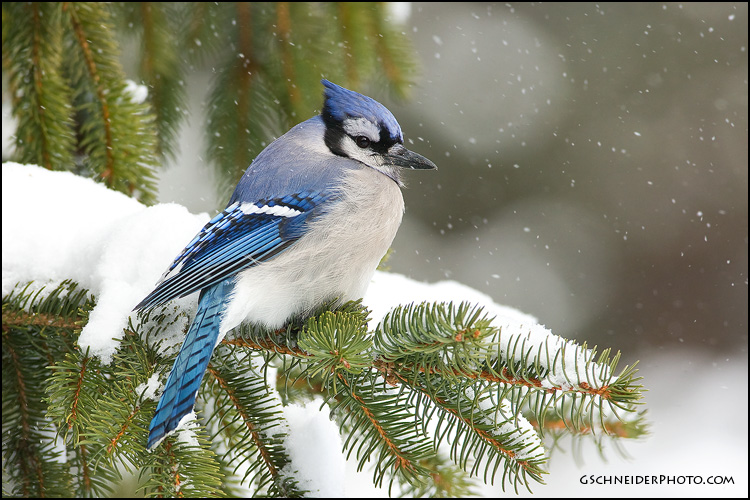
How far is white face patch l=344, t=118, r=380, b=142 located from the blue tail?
2.23ft

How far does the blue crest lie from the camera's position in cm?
196

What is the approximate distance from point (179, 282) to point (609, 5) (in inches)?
195

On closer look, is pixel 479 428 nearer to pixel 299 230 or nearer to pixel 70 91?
pixel 299 230

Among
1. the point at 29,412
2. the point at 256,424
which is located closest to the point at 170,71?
the point at 29,412

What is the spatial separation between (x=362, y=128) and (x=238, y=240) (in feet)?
1.73

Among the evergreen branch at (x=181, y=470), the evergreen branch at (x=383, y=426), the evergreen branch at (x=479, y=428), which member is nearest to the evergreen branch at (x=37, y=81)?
the evergreen branch at (x=181, y=470)

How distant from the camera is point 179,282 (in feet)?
4.93

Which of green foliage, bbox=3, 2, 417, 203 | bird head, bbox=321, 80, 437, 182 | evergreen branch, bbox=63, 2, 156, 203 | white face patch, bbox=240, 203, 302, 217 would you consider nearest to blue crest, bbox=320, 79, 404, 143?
bird head, bbox=321, 80, 437, 182

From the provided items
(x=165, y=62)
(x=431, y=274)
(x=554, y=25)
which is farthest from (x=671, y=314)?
(x=165, y=62)

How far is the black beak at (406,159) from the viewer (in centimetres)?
197

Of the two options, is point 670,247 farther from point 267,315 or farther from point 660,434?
point 267,315

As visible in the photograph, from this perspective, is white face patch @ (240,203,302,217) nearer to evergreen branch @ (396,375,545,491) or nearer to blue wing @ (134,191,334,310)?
blue wing @ (134,191,334,310)

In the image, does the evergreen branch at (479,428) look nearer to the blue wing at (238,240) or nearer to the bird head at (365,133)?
the blue wing at (238,240)

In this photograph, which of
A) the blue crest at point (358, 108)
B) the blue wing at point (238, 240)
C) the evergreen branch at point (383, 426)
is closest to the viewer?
the evergreen branch at point (383, 426)
